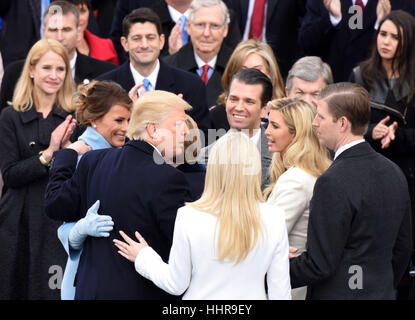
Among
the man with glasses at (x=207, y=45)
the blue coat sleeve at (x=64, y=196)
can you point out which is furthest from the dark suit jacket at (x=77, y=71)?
the blue coat sleeve at (x=64, y=196)

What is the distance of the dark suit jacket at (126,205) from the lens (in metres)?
4.05

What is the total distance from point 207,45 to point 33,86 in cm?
178

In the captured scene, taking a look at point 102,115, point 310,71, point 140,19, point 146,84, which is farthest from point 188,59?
point 102,115

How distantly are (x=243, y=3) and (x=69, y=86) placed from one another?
8.29ft

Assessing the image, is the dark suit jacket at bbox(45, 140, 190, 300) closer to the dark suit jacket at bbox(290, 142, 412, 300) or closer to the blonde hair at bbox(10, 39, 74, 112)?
the dark suit jacket at bbox(290, 142, 412, 300)

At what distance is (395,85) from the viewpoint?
6.72 meters

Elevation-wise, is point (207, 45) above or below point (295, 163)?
above

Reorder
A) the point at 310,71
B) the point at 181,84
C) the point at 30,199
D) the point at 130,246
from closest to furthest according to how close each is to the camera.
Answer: the point at 130,246 < the point at 30,199 < the point at 310,71 < the point at 181,84

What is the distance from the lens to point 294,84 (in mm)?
6410

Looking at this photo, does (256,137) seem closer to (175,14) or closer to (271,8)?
(271,8)

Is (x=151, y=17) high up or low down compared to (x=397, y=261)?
up

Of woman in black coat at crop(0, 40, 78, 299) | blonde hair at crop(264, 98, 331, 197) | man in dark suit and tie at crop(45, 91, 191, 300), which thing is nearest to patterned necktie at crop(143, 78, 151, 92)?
woman in black coat at crop(0, 40, 78, 299)
